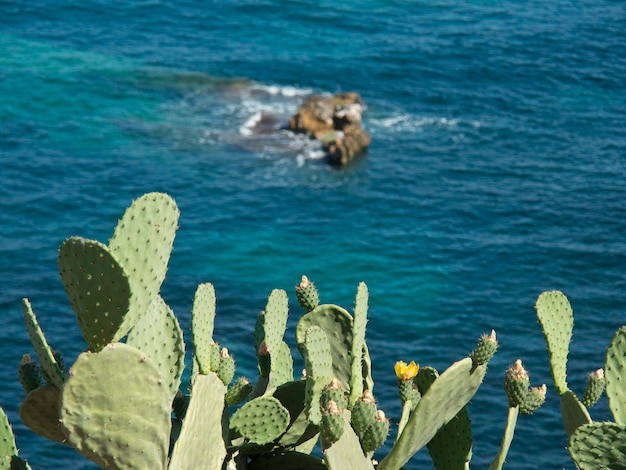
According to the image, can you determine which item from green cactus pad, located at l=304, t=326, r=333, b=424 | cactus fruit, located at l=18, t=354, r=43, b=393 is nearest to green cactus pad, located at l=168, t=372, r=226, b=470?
green cactus pad, located at l=304, t=326, r=333, b=424

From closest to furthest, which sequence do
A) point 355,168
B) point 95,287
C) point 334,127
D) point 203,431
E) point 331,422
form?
1. point 95,287
2. point 331,422
3. point 203,431
4. point 355,168
5. point 334,127

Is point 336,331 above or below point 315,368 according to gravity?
below

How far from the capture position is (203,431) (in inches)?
A: 250

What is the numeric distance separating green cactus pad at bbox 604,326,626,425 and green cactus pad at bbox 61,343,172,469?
2.65 m

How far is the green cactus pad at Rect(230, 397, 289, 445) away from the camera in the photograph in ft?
21.6

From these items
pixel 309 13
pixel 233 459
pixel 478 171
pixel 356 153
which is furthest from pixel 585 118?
pixel 233 459

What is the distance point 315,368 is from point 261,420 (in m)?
0.58

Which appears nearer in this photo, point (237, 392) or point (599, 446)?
point (599, 446)

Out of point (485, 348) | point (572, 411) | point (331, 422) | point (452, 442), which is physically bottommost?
point (452, 442)

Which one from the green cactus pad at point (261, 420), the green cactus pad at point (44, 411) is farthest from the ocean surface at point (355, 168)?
the green cactus pad at point (261, 420)

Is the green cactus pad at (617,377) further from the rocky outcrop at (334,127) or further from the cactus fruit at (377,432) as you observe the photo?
the rocky outcrop at (334,127)

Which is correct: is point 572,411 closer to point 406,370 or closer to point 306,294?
point 406,370

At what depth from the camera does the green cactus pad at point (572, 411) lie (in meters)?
6.81

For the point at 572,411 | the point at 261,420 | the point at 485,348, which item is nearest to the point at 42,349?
the point at 261,420
